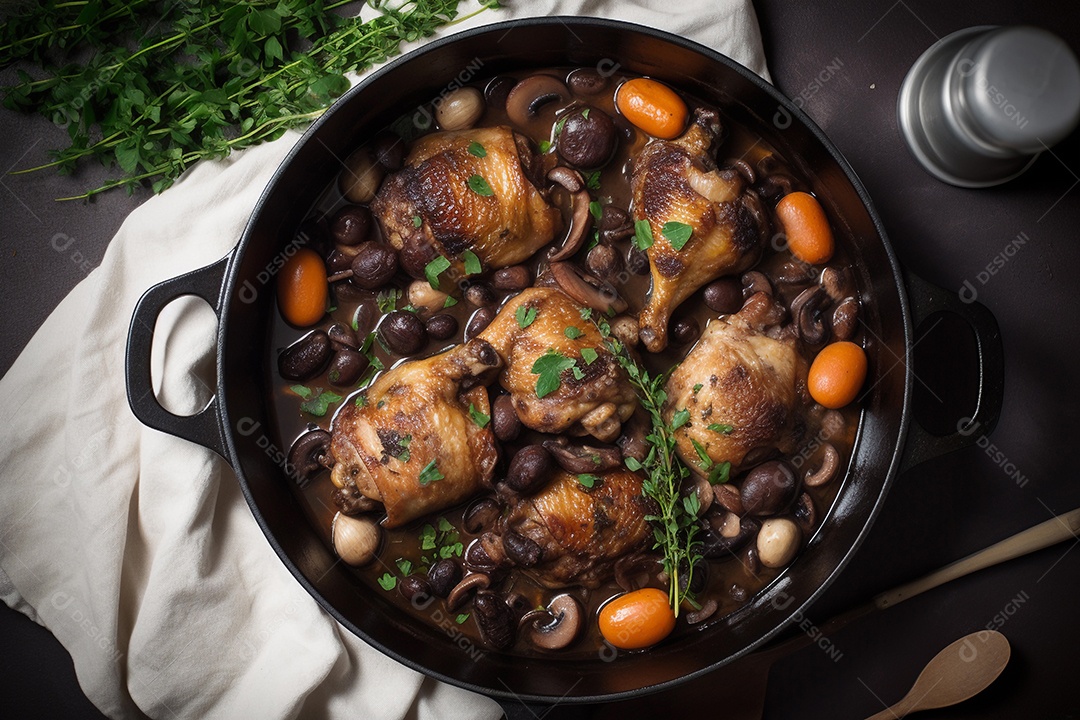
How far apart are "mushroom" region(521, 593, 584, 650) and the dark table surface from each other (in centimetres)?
92

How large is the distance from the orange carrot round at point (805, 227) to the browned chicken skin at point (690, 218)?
12 centimetres

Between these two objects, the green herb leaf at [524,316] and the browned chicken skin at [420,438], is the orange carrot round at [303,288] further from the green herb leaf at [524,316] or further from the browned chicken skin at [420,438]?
the green herb leaf at [524,316]

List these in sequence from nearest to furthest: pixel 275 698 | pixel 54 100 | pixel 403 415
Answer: pixel 403 415, pixel 275 698, pixel 54 100

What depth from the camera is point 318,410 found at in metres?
2.66

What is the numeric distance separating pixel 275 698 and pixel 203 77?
2.15 metres

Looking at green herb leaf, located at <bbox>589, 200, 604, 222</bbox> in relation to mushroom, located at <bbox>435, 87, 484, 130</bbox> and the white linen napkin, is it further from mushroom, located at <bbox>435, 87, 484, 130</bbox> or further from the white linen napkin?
the white linen napkin

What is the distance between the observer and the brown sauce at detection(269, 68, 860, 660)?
2.66m

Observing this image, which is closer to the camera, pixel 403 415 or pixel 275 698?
pixel 403 415

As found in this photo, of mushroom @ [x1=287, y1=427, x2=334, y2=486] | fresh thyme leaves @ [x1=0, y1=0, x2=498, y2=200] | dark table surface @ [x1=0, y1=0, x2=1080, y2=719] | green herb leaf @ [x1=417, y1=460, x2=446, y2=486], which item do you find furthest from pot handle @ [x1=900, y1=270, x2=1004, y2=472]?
mushroom @ [x1=287, y1=427, x2=334, y2=486]

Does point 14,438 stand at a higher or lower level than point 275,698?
higher

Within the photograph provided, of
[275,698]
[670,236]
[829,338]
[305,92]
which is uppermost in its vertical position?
[305,92]

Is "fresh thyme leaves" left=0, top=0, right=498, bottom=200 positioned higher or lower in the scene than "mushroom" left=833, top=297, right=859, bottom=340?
higher

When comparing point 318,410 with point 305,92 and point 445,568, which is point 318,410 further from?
point 305,92

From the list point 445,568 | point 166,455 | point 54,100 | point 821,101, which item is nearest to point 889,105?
point 821,101
